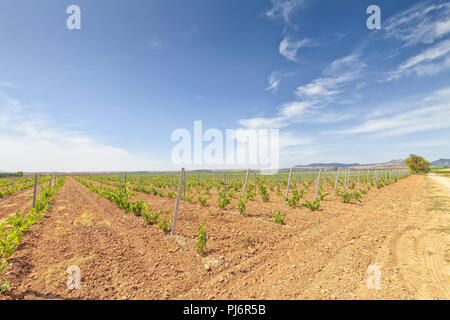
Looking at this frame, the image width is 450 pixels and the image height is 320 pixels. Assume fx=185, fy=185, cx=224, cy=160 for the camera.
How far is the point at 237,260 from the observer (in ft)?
12.0

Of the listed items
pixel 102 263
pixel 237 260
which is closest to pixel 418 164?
pixel 237 260

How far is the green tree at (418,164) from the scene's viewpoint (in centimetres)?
5716

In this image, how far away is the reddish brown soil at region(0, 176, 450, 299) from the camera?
2.71 meters

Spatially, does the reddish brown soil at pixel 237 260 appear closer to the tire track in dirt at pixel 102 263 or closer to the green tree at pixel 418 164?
the tire track in dirt at pixel 102 263

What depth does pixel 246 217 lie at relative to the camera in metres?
6.75

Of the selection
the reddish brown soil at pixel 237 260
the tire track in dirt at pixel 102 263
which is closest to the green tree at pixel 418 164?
the reddish brown soil at pixel 237 260

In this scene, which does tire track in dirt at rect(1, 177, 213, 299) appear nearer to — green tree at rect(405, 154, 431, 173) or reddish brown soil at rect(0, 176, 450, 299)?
reddish brown soil at rect(0, 176, 450, 299)

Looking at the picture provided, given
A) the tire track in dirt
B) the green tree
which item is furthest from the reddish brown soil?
the green tree

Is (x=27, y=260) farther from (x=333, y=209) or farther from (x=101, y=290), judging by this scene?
(x=333, y=209)

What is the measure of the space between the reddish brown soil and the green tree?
7423cm

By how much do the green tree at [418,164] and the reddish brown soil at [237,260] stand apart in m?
74.2
